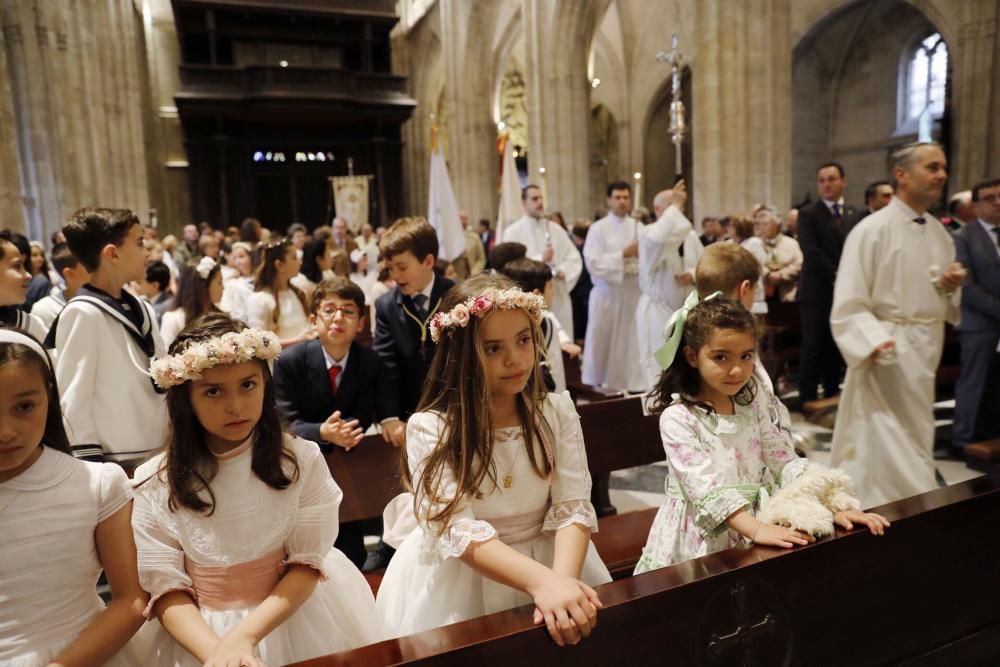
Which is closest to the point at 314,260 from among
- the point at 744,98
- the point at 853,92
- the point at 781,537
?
the point at 781,537

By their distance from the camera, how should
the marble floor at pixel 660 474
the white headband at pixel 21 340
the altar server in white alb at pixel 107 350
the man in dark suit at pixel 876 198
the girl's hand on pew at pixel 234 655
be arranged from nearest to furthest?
the girl's hand on pew at pixel 234 655
the white headband at pixel 21 340
the altar server in white alb at pixel 107 350
the marble floor at pixel 660 474
the man in dark suit at pixel 876 198

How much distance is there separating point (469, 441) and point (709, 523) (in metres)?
0.80

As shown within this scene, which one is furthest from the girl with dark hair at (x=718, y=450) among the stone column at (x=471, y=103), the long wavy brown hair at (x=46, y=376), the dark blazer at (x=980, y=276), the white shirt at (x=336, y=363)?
the stone column at (x=471, y=103)

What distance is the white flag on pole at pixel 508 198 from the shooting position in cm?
782

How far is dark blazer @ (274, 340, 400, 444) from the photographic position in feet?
10.3

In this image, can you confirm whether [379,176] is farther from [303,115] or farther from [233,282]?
[233,282]

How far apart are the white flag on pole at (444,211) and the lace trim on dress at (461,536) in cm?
572

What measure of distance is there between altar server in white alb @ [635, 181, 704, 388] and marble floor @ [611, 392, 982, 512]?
1385 millimetres

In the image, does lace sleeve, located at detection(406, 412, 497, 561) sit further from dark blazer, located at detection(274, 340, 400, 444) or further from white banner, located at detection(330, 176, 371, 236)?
white banner, located at detection(330, 176, 371, 236)

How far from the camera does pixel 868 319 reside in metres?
3.96

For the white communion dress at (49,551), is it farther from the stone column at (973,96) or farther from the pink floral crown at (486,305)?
the stone column at (973,96)

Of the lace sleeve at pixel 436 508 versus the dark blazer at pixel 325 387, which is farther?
the dark blazer at pixel 325 387

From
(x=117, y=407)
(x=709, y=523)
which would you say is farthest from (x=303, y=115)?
(x=709, y=523)

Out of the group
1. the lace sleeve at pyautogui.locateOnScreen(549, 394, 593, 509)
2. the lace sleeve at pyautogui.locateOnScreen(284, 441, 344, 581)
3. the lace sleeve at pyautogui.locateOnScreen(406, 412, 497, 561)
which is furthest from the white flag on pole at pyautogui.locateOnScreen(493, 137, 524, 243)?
the lace sleeve at pyautogui.locateOnScreen(284, 441, 344, 581)
